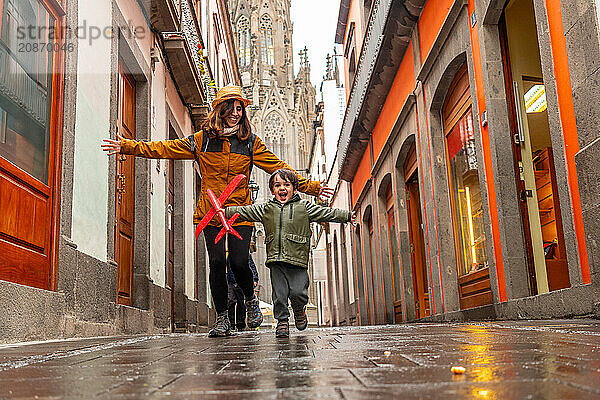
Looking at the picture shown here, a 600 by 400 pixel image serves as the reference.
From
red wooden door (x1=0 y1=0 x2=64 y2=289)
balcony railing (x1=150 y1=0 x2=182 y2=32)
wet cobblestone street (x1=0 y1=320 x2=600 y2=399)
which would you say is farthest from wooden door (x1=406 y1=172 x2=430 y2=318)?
wet cobblestone street (x1=0 y1=320 x2=600 y2=399)

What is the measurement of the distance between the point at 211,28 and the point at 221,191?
17.0 metres

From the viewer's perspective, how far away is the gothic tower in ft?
262

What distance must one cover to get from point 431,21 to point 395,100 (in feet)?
11.6

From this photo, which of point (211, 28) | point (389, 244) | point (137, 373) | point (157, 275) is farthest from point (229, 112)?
point (211, 28)

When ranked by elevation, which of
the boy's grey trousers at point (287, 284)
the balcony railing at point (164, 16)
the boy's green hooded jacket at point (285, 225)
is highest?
the balcony railing at point (164, 16)

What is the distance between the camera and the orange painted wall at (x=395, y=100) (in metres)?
12.3

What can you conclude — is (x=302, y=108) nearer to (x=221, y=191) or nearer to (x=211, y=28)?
(x=211, y=28)

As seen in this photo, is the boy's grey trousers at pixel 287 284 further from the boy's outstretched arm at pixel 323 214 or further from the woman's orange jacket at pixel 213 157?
the woman's orange jacket at pixel 213 157

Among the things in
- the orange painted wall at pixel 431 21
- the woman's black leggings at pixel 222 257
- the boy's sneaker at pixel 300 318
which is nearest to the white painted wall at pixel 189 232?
the orange painted wall at pixel 431 21

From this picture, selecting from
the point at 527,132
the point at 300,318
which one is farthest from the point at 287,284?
the point at 527,132

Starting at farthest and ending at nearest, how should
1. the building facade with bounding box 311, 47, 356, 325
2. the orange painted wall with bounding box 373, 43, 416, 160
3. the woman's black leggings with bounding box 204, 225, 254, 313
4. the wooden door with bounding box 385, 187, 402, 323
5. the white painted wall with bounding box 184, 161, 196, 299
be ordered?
the building facade with bounding box 311, 47, 356, 325 → the wooden door with bounding box 385, 187, 402, 323 → the white painted wall with bounding box 184, 161, 196, 299 → the orange painted wall with bounding box 373, 43, 416, 160 → the woman's black leggings with bounding box 204, 225, 254, 313

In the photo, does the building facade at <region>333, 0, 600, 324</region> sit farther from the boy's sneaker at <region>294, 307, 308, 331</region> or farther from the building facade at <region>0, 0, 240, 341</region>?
the building facade at <region>0, 0, 240, 341</region>

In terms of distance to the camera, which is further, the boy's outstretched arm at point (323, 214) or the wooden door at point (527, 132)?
the wooden door at point (527, 132)

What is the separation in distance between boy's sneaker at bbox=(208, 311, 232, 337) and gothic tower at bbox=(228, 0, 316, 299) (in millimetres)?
70525
